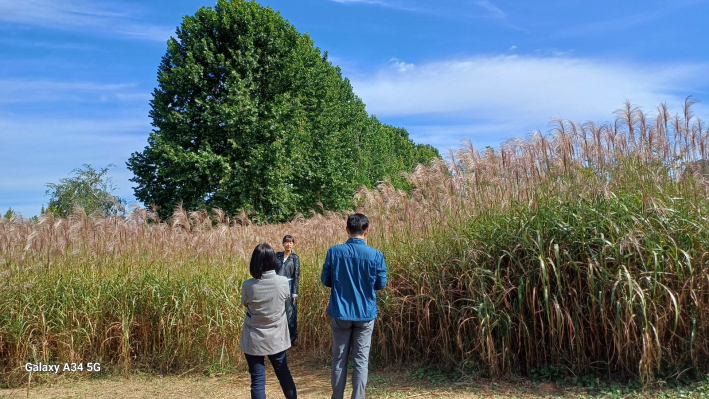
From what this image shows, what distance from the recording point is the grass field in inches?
180

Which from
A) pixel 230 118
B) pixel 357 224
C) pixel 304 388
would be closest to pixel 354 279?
pixel 357 224

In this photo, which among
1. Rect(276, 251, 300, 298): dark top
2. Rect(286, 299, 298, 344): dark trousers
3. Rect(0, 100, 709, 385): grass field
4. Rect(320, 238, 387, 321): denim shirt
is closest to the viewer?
Rect(320, 238, 387, 321): denim shirt

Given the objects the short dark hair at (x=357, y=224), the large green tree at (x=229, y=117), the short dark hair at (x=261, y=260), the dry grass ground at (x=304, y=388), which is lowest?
the dry grass ground at (x=304, y=388)

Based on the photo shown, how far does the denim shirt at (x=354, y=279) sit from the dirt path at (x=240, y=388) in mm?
1507

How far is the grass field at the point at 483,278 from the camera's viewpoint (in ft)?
15.0

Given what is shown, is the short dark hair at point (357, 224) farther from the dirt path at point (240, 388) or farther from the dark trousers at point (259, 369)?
the dirt path at point (240, 388)

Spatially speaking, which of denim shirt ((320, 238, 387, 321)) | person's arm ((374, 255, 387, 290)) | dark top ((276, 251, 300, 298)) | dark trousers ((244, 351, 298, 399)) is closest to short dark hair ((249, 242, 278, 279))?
denim shirt ((320, 238, 387, 321))

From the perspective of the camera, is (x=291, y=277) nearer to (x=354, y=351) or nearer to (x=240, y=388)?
(x=240, y=388)

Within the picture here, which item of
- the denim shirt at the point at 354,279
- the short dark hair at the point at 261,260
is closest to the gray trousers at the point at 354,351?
the denim shirt at the point at 354,279

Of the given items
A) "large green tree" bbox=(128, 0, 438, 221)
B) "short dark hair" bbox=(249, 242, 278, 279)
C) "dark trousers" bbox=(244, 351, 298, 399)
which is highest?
"large green tree" bbox=(128, 0, 438, 221)

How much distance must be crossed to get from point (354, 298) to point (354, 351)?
1.64 ft

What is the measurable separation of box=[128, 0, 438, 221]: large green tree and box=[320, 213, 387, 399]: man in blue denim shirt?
1421 cm

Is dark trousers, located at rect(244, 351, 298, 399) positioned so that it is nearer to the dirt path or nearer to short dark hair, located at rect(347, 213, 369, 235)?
the dirt path

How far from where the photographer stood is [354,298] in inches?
153
